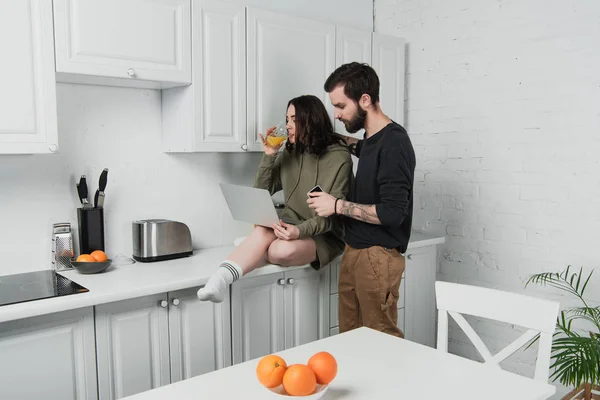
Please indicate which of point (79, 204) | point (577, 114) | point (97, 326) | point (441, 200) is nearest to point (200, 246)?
point (79, 204)

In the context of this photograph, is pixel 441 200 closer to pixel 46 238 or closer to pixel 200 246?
pixel 200 246

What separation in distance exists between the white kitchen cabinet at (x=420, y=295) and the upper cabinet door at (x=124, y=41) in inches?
64.8

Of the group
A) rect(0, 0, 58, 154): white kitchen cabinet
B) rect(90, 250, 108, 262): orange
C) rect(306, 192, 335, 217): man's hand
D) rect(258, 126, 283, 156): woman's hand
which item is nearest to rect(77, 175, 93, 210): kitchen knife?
rect(90, 250, 108, 262): orange

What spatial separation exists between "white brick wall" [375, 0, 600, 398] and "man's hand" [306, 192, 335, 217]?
122 centimetres

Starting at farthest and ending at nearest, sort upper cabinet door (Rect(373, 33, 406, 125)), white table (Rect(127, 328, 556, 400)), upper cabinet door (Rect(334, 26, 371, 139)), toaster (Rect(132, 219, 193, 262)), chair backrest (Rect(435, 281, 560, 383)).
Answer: upper cabinet door (Rect(373, 33, 406, 125)) < upper cabinet door (Rect(334, 26, 371, 139)) < toaster (Rect(132, 219, 193, 262)) < chair backrest (Rect(435, 281, 560, 383)) < white table (Rect(127, 328, 556, 400))

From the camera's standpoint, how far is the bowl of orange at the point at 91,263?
224 centimetres

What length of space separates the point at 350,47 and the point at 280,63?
54 cm

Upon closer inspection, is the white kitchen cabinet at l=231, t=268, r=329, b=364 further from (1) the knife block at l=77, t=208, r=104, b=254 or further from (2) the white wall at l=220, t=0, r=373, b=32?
(2) the white wall at l=220, t=0, r=373, b=32

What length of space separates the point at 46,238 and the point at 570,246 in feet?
8.36

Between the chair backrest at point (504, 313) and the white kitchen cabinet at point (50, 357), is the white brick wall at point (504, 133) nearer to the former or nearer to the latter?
the chair backrest at point (504, 313)

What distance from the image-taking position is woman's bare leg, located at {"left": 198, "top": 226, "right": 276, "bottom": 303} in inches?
84.1

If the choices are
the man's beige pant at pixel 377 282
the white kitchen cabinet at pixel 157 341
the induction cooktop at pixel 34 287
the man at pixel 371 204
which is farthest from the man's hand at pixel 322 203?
the induction cooktop at pixel 34 287

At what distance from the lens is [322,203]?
7.89 ft

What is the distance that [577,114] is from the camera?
9.05ft
